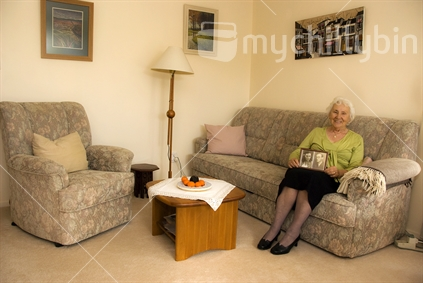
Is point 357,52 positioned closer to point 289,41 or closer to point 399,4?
point 399,4

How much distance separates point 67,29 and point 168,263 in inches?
89.1

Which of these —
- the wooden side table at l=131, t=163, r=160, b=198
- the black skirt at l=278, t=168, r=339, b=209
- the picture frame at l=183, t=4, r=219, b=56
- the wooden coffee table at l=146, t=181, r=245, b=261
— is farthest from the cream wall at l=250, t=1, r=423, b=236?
the wooden side table at l=131, t=163, r=160, b=198

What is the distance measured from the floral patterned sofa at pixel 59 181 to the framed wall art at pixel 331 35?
202 centimetres

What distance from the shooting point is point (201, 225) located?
2506 mm

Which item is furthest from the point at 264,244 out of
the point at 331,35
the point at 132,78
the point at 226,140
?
the point at 132,78

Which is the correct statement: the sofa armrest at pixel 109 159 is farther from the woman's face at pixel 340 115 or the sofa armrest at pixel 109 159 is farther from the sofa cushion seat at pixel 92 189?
A: the woman's face at pixel 340 115

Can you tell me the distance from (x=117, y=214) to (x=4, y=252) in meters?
0.77

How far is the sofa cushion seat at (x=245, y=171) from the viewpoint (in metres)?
3.06

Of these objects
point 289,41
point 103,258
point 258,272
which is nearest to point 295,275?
point 258,272

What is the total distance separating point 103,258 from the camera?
242 centimetres

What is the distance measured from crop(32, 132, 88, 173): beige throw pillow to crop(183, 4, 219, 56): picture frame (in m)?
1.66

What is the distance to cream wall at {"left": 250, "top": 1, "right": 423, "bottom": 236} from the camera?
291 centimetres

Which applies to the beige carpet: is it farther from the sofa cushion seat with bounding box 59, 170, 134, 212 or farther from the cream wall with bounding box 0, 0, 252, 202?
the cream wall with bounding box 0, 0, 252, 202

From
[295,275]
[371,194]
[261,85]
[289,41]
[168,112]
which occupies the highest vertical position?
[289,41]
